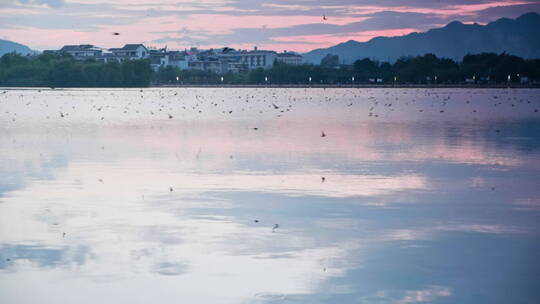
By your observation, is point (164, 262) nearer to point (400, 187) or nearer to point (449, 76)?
point (400, 187)

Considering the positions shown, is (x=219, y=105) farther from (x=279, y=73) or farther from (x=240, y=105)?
(x=279, y=73)

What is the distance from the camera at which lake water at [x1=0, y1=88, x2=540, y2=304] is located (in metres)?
9.63

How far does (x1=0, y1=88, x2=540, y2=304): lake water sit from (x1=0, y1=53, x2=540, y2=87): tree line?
428 ft

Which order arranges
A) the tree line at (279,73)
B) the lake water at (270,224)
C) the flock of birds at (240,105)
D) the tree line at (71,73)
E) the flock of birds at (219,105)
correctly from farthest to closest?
the tree line at (279,73) < the tree line at (71,73) < the flock of birds at (240,105) < the flock of birds at (219,105) < the lake water at (270,224)

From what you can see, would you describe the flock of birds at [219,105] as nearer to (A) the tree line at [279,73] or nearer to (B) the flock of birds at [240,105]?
(B) the flock of birds at [240,105]

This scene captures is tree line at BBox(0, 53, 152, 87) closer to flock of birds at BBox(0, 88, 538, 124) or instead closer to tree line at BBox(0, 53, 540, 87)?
tree line at BBox(0, 53, 540, 87)

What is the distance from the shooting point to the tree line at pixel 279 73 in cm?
15350

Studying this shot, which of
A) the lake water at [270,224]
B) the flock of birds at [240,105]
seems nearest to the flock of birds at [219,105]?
the flock of birds at [240,105]

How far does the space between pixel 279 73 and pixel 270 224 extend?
17225 cm

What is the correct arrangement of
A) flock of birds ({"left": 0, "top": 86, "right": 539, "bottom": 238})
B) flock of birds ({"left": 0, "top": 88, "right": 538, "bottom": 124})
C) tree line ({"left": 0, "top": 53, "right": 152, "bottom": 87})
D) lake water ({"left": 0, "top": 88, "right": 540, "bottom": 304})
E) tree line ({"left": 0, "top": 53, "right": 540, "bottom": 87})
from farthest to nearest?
tree line ({"left": 0, "top": 53, "right": 540, "bottom": 87})
tree line ({"left": 0, "top": 53, "right": 152, "bottom": 87})
flock of birds ({"left": 0, "top": 88, "right": 538, "bottom": 124})
flock of birds ({"left": 0, "top": 86, "right": 539, "bottom": 238})
lake water ({"left": 0, "top": 88, "right": 540, "bottom": 304})

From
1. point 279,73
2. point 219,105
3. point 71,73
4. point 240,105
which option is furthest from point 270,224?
point 279,73

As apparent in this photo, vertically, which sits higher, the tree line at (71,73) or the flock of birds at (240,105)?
the tree line at (71,73)

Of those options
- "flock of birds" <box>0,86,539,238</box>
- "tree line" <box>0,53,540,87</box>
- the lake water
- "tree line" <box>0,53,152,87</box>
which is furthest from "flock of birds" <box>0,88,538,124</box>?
"tree line" <box>0,53,540,87</box>

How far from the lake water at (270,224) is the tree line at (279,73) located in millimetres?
130463
